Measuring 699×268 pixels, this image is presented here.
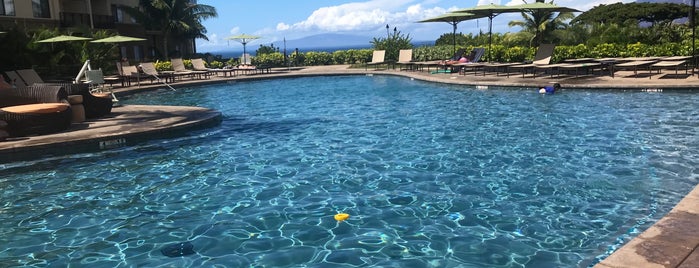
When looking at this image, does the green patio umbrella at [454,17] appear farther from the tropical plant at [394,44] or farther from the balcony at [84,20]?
the balcony at [84,20]

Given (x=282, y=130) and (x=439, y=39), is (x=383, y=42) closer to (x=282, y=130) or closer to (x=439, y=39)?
(x=439, y=39)

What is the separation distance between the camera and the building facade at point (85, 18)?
27.0 meters

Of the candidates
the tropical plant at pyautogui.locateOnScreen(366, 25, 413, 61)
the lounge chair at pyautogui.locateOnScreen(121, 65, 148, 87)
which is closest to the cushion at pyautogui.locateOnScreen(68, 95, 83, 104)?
the lounge chair at pyautogui.locateOnScreen(121, 65, 148, 87)

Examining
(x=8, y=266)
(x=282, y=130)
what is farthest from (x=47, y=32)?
(x=8, y=266)

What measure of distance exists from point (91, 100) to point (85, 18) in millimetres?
25046

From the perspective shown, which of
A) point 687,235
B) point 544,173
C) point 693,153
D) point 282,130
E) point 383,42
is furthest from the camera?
point 383,42

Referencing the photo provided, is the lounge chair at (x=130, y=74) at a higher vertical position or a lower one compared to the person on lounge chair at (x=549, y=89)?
higher

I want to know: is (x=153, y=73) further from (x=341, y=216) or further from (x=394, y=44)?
(x=341, y=216)

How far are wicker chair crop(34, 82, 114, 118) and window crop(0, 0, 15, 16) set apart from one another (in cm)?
1940

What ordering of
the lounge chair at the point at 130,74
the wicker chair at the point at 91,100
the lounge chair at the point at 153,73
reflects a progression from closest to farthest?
the wicker chair at the point at 91,100, the lounge chair at the point at 130,74, the lounge chair at the point at 153,73

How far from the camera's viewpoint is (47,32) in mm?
20844

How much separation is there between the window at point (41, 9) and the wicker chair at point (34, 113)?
73.8 ft

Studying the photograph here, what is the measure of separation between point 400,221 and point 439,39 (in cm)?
3123

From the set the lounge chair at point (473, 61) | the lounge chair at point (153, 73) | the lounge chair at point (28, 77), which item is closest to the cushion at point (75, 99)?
the lounge chair at point (28, 77)
